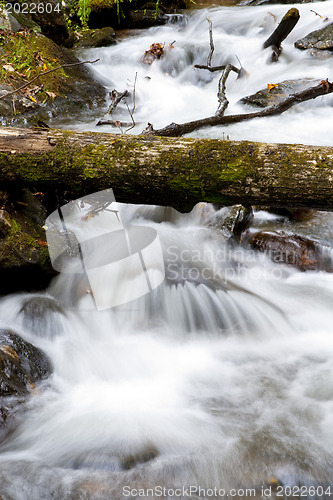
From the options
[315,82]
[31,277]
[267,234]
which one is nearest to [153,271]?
[31,277]

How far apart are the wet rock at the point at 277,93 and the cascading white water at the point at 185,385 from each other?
4331 mm

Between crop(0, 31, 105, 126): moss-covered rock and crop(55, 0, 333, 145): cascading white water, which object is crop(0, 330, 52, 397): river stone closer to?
crop(55, 0, 333, 145): cascading white water

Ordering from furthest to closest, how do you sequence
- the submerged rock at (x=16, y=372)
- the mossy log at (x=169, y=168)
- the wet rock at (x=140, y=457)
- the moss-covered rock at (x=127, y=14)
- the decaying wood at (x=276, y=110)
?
the moss-covered rock at (x=127, y=14) → the decaying wood at (x=276, y=110) → the mossy log at (x=169, y=168) → the submerged rock at (x=16, y=372) → the wet rock at (x=140, y=457)

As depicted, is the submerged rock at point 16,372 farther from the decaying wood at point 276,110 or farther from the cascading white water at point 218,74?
the cascading white water at point 218,74

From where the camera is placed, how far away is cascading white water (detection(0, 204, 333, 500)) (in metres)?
2.22

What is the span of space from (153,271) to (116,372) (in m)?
1.26

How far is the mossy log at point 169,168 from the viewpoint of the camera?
292cm

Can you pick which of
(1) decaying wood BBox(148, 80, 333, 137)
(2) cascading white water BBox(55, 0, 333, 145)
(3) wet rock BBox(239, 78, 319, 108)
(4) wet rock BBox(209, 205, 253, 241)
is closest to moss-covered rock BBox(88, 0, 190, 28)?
(2) cascading white water BBox(55, 0, 333, 145)

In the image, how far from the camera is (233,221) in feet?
16.5

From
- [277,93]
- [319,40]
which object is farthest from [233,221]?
[319,40]

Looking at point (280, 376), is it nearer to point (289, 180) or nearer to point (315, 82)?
point (289, 180)

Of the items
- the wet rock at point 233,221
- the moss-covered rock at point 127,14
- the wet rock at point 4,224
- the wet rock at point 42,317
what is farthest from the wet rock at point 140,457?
the moss-covered rock at point 127,14

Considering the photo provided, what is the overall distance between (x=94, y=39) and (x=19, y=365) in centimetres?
1079

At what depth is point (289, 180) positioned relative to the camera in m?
2.91
